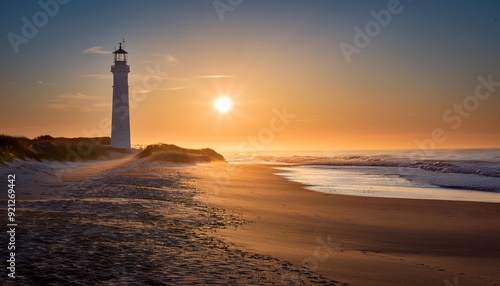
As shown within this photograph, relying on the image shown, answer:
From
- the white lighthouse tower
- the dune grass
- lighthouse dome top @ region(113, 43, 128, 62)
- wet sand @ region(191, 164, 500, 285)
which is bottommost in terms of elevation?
wet sand @ region(191, 164, 500, 285)

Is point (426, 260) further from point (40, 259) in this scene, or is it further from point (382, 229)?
point (40, 259)

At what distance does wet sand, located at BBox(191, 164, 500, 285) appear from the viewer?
20.7 ft

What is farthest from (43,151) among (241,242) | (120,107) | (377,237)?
(120,107)

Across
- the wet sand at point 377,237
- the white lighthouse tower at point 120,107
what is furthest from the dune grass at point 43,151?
the wet sand at point 377,237

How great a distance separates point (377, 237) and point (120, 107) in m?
48.2

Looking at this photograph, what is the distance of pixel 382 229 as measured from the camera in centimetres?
1009

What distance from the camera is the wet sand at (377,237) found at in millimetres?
6301

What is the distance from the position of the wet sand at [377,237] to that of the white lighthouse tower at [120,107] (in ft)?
134

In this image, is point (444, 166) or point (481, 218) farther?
point (444, 166)

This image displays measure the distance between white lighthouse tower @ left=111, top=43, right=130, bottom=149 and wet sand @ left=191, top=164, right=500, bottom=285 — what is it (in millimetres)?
40950

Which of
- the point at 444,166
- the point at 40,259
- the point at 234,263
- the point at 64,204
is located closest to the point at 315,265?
the point at 234,263

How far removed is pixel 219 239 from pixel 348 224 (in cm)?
434

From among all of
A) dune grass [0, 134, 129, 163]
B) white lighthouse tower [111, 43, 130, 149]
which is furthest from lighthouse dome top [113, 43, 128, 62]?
dune grass [0, 134, 129, 163]

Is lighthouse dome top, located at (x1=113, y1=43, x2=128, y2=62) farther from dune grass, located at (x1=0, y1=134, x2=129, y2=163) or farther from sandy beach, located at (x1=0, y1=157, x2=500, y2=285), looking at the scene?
sandy beach, located at (x1=0, y1=157, x2=500, y2=285)
